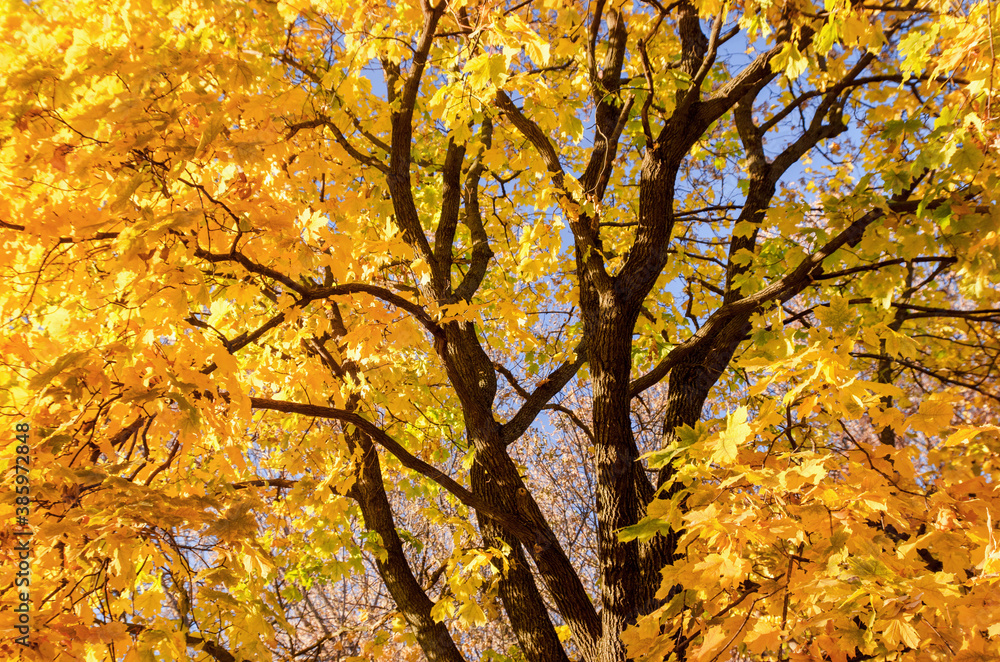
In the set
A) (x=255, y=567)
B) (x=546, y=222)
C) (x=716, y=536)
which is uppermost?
(x=546, y=222)

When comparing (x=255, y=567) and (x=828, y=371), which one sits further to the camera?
(x=255, y=567)

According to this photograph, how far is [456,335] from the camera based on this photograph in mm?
4039

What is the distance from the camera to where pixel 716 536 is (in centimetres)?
188

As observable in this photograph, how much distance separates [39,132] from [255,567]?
1806 mm

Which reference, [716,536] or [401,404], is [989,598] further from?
[401,404]

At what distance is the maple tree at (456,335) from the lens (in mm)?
1862

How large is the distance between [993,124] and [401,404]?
4.45 meters

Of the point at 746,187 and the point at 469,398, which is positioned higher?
the point at 746,187

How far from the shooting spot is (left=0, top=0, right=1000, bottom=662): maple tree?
186 centimetres

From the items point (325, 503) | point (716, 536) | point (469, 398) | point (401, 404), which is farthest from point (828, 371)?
point (401, 404)

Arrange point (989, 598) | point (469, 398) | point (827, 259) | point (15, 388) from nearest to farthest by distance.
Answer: point (989, 598), point (15, 388), point (827, 259), point (469, 398)

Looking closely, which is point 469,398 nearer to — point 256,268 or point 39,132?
point 256,268

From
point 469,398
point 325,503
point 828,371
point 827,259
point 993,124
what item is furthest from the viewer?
point 325,503

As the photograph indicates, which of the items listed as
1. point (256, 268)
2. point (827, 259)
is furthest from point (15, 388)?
point (827, 259)
